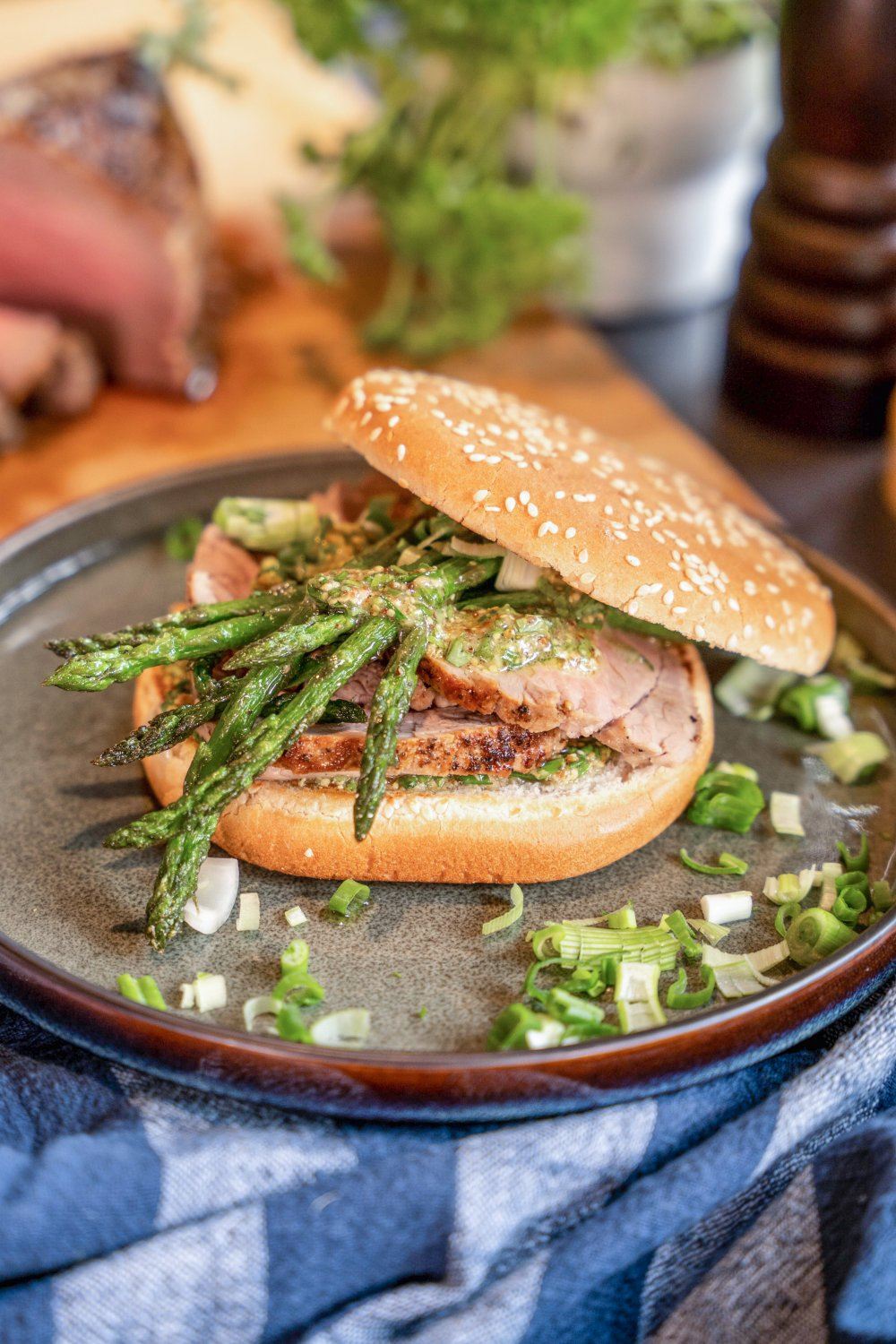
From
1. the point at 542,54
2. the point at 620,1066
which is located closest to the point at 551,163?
the point at 542,54

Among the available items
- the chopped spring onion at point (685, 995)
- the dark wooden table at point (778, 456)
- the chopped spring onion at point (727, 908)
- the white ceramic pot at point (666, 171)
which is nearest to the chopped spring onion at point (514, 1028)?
the chopped spring onion at point (685, 995)

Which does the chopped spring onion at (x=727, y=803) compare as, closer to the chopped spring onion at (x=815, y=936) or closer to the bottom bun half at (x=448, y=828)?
the bottom bun half at (x=448, y=828)

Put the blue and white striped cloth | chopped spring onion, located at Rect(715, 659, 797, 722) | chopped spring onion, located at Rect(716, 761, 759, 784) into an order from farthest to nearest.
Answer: chopped spring onion, located at Rect(715, 659, 797, 722) → chopped spring onion, located at Rect(716, 761, 759, 784) → the blue and white striped cloth

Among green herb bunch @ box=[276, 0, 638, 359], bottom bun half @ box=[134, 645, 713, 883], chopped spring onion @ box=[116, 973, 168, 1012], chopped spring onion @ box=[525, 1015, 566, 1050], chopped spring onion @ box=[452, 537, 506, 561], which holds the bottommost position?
chopped spring onion @ box=[116, 973, 168, 1012]

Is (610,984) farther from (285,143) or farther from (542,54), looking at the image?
(285,143)

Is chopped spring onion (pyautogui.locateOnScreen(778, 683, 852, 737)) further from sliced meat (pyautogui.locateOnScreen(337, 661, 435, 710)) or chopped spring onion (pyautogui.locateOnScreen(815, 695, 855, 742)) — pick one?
sliced meat (pyautogui.locateOnScreen(337, 661, 435, 710))

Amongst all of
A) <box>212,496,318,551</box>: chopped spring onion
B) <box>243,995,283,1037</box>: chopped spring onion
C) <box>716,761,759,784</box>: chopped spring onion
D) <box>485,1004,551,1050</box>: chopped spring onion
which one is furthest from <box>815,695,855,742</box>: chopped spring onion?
<box>243,995,283,1037</box>: chopped spring onion
